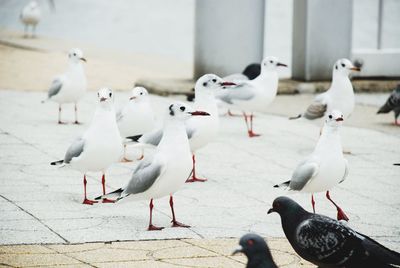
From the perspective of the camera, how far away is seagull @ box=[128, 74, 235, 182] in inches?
304

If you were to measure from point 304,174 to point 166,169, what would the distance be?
1.00m

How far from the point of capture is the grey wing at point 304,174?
647cm

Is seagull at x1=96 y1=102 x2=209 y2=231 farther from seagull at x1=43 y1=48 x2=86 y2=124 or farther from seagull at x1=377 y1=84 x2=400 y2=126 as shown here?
seagull at x1=377 y1=84 x2=400 y2=126

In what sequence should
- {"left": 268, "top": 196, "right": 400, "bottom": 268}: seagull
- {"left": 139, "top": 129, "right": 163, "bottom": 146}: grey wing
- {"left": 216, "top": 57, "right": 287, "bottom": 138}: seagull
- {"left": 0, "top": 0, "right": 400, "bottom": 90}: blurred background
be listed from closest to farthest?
{"left": 268, "top": 196, "right": 400, "bottom": 268}: seagull, {"left": 139, "top": 129, "right": 163, "bottom": 146}: grey wing, {"left": 216, "top": 57, "right": 287, "bottom": 138}: seagull, {"left": 0, "top": 0, "right": 400, "bottom": 90}: blurred background

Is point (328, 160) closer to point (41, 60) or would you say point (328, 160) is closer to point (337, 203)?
point (337, 203)

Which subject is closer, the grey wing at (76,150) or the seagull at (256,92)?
the grey wing at (76,150)

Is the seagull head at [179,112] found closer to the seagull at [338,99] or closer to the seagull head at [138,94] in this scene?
the seagull head at [138,94]

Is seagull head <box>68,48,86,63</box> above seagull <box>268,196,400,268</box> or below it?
above

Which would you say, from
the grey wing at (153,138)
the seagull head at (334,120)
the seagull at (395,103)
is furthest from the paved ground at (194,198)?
the seagull head at (334,120)

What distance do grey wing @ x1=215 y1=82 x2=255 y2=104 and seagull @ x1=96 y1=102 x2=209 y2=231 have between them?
12.5 ft

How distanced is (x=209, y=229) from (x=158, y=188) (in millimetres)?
443

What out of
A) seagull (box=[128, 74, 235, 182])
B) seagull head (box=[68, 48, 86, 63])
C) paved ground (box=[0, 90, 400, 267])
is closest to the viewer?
paved ground (box=[0, 90, 400, 267])

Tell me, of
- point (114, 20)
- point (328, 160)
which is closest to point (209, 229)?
point (328, 160)

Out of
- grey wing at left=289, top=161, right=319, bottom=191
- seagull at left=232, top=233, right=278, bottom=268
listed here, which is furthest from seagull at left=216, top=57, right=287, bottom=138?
seagull at left=232, top=233, right=278, bottom=268
